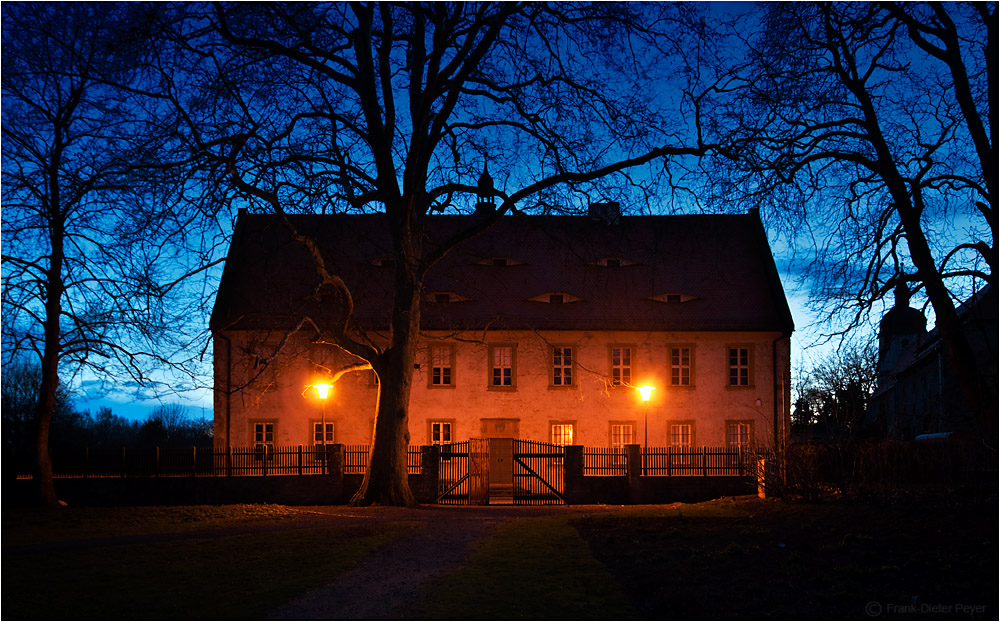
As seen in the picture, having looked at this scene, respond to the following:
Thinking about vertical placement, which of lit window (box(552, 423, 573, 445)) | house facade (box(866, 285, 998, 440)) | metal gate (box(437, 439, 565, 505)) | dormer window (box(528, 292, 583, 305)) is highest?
dormer window (box(528, 292, 583, 305))

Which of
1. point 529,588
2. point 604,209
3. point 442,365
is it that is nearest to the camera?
point 529,588

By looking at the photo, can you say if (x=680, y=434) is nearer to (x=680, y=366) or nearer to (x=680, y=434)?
(x=680, y=434)

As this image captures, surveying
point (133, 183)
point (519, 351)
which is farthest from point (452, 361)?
point (133, 183)

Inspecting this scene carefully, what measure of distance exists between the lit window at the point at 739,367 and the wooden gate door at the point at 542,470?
8992mm

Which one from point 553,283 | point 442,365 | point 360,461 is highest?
point 553,283

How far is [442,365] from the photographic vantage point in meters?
33.8

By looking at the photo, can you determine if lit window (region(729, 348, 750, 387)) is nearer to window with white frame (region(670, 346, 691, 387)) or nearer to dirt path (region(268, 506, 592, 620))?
window with white frame (region(670, 346, 691, 387))

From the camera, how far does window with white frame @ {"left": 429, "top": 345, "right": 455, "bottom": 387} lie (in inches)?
1326

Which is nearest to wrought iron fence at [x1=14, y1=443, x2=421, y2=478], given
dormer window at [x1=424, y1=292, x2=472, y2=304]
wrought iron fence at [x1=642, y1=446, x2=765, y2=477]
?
wrought iron fence at [x1=642, y1=446, x2=765, y2=477]

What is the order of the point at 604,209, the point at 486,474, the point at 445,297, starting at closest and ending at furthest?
the point at 604,209
the point at 486,474
the point at 445,297

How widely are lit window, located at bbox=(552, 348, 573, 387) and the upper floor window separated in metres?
5.88

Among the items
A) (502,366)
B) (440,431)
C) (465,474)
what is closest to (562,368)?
(502,366)

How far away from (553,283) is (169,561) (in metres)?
24.4

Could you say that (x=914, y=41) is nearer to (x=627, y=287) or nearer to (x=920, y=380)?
(x=627, y=287)
